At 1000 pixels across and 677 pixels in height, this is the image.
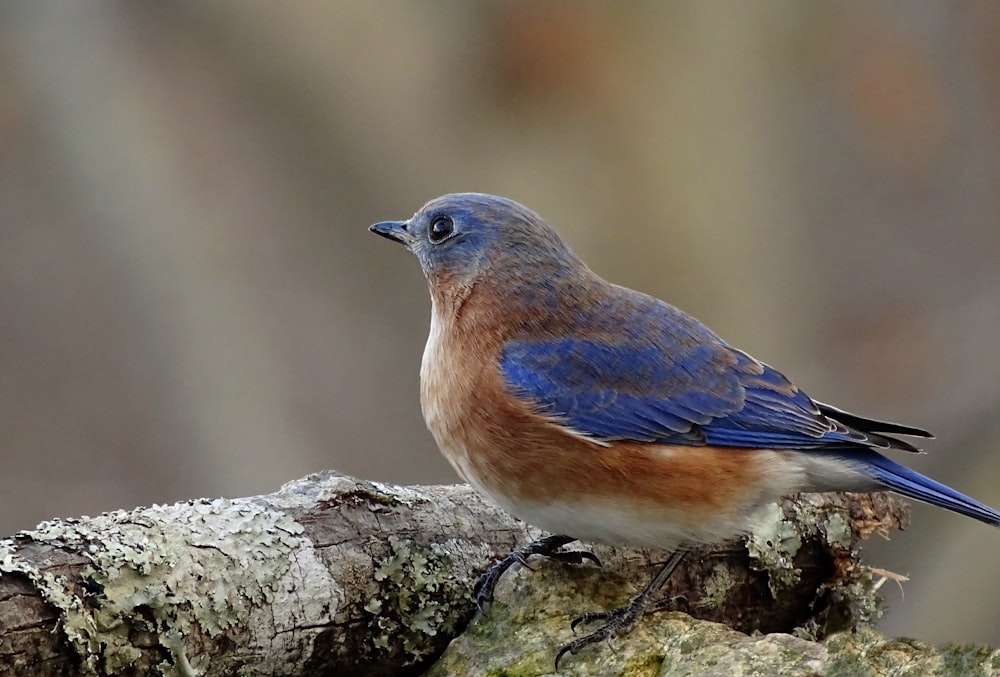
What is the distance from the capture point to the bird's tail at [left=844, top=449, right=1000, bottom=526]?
3.36 meters

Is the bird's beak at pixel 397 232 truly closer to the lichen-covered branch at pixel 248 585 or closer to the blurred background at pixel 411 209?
the lichen-covered branch at pixel 248 585

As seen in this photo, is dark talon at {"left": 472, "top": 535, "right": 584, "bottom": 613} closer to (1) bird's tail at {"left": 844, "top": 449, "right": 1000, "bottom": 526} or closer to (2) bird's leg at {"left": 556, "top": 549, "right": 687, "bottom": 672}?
(2) bird's leg at {"left": 556, "top": 549, "right": 687, "bottom": 672}

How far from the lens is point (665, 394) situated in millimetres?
3607

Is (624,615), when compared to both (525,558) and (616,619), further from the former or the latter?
(525,558)

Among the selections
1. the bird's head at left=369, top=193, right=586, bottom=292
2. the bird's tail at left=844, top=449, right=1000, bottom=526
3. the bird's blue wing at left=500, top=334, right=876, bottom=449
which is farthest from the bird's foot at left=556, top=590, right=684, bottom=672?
the bird's head at left=369, top=193, right=586, bottom=292

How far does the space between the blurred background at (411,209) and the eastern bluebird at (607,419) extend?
2943 millimetres

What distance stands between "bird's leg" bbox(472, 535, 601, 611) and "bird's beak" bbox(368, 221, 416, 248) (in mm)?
1268

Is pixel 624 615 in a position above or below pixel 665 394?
below

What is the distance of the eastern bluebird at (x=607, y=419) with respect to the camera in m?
3.32

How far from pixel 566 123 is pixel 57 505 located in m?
3.77

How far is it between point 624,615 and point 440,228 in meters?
1.60

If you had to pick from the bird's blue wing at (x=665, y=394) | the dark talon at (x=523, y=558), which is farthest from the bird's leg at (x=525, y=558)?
the bird's blue wing at (x=665, y=394)

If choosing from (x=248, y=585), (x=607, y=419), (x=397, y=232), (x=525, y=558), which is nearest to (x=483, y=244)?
(x=397, y=232)

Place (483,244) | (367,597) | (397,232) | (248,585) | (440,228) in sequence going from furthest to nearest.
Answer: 1. (397,232)
2. (440,228)
3. (483,244)
4. (367,597)
5. (248,585)
